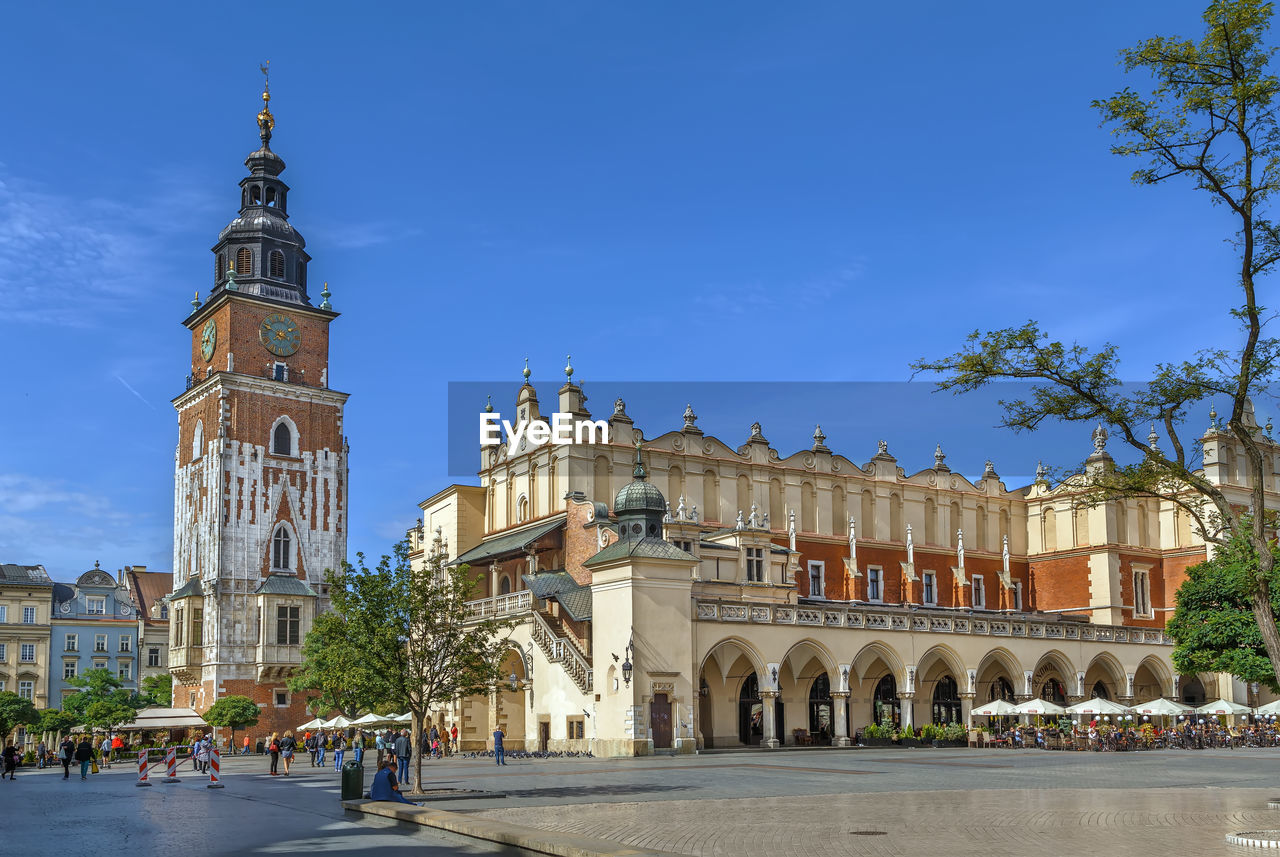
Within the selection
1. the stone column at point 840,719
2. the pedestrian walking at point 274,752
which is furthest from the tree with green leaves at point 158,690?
the stone column at point 840,719

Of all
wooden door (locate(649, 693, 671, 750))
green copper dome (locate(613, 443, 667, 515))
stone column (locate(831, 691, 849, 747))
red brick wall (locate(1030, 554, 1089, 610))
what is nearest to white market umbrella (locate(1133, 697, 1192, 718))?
stone column (locate(831, 691, 849, 747))

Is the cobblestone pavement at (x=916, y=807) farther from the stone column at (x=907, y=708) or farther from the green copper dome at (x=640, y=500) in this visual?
the stone column at (x=907, y=708)

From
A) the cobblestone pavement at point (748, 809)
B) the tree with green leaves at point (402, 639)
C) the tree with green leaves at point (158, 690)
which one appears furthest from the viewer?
the tree with green leaves at point (158, 690)

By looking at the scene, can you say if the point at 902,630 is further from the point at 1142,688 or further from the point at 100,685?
the point at 100,685

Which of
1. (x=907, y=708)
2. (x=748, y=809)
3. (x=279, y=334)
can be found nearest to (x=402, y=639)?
(x=748, y=809)

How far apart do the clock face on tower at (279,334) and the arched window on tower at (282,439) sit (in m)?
4.27

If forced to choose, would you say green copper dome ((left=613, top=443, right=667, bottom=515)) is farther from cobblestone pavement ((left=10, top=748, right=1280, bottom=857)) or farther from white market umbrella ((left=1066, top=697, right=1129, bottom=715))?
white market umbrella ((left=1066, top=697, right=1129, bottom=715))

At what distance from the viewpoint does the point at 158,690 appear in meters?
85.2

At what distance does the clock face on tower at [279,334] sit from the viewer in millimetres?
72938

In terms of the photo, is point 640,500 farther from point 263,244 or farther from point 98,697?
point 98,697

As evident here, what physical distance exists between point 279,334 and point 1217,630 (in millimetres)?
52043

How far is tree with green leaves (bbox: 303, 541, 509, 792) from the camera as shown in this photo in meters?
28.3

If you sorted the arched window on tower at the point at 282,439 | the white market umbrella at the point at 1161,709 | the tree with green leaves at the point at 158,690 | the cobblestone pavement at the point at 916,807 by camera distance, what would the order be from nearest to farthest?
the cobblestone pavement at the point at 916,807 < the white market umbrella at the point at 1161,709 < the arched window on tower at the point at 282,439 < the tree with green leaves at the point at 158,690

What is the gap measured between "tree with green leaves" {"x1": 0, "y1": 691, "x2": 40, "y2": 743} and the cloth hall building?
2887 cm
